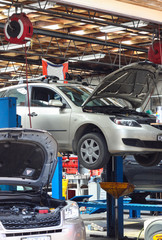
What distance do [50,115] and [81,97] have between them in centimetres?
68

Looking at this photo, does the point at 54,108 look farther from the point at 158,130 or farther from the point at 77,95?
the point at 158,130

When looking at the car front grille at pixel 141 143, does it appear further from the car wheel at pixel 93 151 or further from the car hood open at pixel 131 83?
the car hood open at pixel 131 83

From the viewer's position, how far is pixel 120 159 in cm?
986

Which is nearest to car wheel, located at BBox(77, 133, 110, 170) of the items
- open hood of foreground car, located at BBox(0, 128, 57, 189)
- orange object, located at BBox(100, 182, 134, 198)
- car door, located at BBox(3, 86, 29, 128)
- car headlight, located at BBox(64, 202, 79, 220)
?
orange object, located at BBox(100, 182, 134, 198)

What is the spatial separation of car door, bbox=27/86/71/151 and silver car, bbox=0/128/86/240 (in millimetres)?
Result: 1688

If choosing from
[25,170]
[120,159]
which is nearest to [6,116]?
[25,170]

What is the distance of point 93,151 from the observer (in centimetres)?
795

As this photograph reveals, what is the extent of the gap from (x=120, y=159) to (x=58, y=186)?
1.39m

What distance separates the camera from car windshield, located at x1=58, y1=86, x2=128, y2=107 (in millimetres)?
8609

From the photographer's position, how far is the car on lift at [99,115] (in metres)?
7.86

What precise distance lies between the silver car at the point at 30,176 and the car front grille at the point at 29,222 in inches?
0.5

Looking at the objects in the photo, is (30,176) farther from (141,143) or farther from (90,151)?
(141,143)

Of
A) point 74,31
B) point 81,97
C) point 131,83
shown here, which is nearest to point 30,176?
point 81,97

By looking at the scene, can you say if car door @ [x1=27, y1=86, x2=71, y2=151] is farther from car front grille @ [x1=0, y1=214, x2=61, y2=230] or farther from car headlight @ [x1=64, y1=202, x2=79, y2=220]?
car front grille @ [x1=0, y1=214, x2=61, y2=230]
